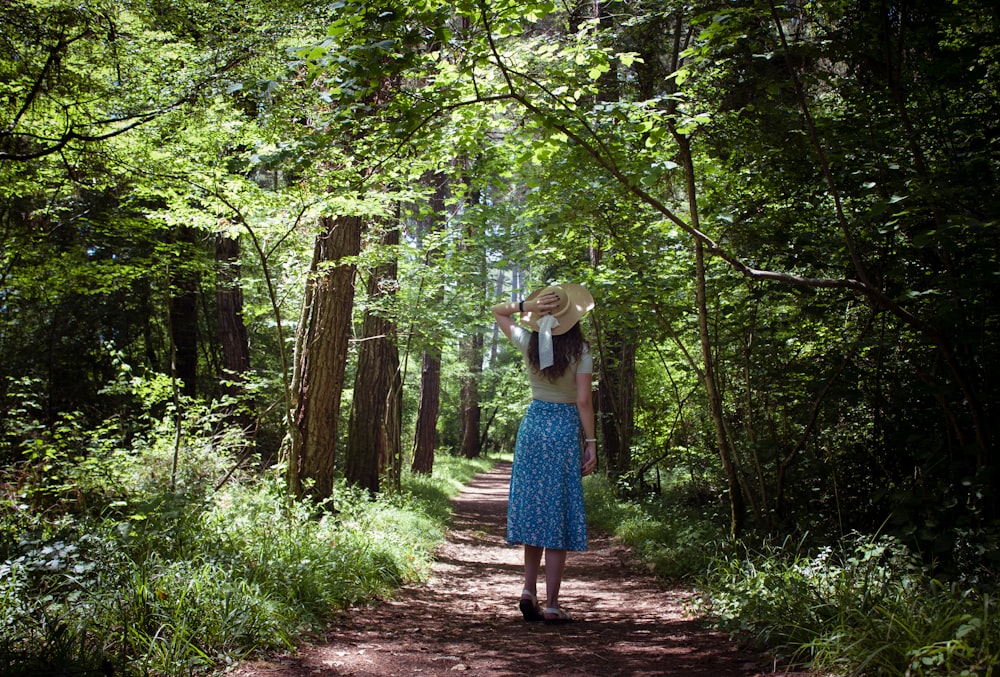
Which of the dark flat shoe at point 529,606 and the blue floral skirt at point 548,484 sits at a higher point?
the blue floral skirt at point 548,484

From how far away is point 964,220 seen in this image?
3408mm

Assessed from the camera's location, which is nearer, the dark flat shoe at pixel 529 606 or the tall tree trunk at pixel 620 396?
the dark flat shoe at pixel 529 606

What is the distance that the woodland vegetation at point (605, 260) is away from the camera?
142 inches

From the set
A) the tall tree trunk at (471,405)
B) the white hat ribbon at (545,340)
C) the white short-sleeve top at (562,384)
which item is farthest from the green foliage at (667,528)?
the tall tree trunk at (471,405)

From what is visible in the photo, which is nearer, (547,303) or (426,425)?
(547,303)

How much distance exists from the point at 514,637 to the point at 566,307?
219 cm

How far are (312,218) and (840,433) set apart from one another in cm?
545

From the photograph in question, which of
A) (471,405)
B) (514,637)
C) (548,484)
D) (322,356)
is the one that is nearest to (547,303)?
(548,484)

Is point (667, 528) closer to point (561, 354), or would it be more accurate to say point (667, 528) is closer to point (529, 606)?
point (529, 606)

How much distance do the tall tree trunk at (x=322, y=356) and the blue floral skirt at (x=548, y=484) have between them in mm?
2997

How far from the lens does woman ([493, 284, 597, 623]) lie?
4438 mm

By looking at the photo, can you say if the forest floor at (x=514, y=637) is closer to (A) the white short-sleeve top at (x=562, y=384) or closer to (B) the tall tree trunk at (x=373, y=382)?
(A) the white short-sleeve top at (x=562, y=384)

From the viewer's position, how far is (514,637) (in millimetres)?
4105

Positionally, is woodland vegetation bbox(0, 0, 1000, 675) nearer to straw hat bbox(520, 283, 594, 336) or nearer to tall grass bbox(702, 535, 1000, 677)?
tall grass bbox(702, 535, 1000, 677)
